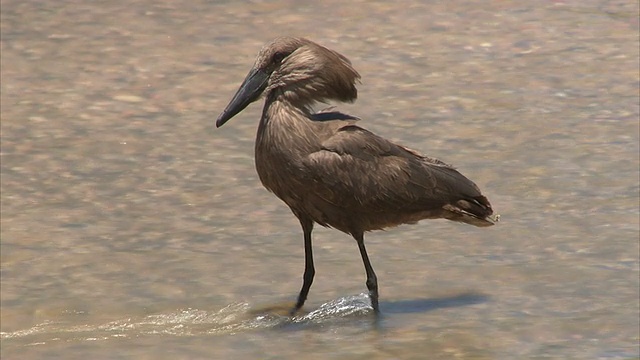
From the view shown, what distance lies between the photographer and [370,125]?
12195 millimetres

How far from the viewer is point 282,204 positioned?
10.7 metres

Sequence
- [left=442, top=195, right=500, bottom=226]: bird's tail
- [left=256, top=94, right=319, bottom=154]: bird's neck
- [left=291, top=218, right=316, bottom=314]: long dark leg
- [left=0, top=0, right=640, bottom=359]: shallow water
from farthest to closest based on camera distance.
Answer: [left=442, top=195, right=500, bottom=226]: bird's tail
[left=291, top=218, right=316, bottom=314]: long dark leg
[left=0, top=0, right=640, bottom=359]: shallow water
[left=256, top=94, right=319, bottom=154]: bird's neck

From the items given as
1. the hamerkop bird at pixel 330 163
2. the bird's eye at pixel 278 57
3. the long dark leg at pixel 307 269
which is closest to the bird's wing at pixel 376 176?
the hamerkop bird at pixel 330 163

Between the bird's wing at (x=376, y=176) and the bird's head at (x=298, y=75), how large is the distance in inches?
10.2

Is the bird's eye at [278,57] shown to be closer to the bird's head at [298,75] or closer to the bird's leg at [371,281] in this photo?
the bird's head at [298,75]

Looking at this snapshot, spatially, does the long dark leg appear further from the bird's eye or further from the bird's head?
the bird's eye

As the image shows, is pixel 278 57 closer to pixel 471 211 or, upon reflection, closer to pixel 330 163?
pixel 330 163

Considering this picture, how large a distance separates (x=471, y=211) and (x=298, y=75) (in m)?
1.31

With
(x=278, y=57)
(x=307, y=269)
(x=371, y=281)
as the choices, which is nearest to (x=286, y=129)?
(x=278, y=57)

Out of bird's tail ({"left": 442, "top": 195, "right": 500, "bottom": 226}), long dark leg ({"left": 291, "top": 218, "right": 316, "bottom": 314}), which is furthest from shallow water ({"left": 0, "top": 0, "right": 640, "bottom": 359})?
bird's tail ({"left": 442, "top": 195, "right": 500, "bottom": 226})

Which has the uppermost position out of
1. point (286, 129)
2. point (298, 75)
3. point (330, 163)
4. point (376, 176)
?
point (298, 75)

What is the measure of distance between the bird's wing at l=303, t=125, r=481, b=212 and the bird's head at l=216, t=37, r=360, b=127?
0.85 feet

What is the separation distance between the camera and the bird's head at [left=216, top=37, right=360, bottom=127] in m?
8.24

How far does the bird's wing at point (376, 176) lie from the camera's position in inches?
317
